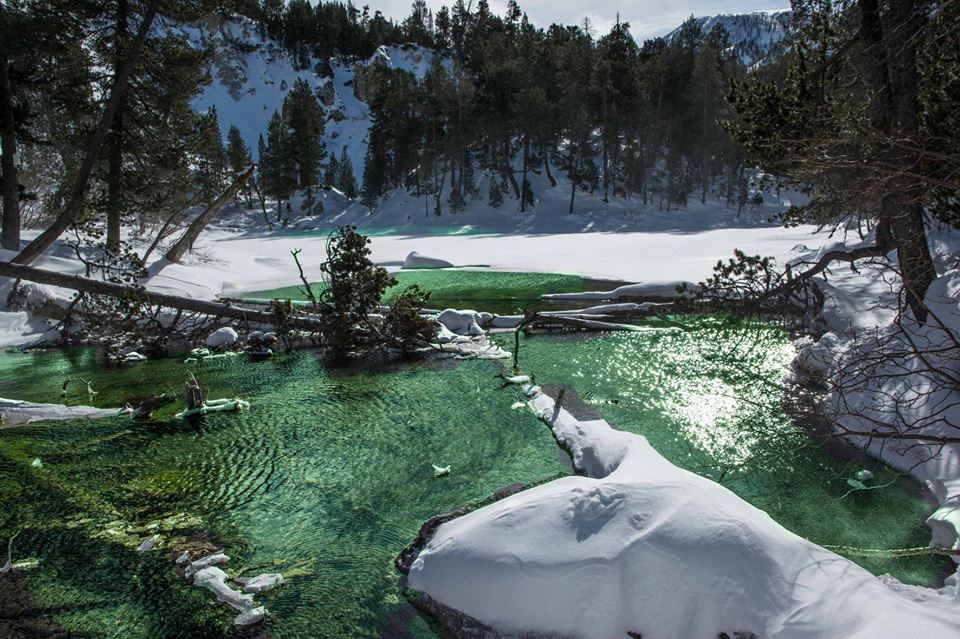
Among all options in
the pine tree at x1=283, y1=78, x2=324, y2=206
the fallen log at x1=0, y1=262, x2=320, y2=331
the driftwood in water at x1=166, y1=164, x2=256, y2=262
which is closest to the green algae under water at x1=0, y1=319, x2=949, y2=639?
the fallen log at x1=0, y1=262, x2=320, y2=331

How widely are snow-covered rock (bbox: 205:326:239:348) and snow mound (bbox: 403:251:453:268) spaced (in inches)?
502

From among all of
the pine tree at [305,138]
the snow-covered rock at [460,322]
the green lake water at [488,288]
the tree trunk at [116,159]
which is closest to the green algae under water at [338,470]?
the snow-covered rock at [460,322]

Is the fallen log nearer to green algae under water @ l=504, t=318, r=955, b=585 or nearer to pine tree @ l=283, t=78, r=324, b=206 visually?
green algae under water @ l=504, t=318, r=955, b=585

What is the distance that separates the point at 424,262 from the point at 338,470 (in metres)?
19.0

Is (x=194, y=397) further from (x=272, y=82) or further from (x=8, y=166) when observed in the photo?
(x=272, y=82)

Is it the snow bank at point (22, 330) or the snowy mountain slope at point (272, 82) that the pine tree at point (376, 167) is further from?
the snow bank at point (22, 330)

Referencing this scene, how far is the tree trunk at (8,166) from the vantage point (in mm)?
19953

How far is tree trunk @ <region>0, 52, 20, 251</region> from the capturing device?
1995cm

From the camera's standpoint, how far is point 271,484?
7359 mm

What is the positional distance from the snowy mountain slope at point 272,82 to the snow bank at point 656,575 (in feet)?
347

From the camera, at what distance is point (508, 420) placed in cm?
926

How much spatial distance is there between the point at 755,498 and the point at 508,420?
3.69 m

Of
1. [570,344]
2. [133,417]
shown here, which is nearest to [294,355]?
[133,417]

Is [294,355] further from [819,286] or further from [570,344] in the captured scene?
[819,286]
